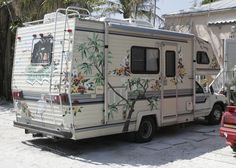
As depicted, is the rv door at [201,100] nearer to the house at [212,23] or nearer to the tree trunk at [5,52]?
the house at [212,23]

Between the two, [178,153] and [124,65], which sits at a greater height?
[124,65]

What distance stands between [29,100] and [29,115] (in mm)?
364

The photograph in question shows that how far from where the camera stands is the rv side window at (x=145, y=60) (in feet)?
33.6

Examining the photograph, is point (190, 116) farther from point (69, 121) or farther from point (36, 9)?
point (36, 9)

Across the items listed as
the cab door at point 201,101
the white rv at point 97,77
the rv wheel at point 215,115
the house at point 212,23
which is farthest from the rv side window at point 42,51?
the house at point 212,23

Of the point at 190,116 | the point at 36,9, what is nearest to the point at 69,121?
the point at 190,116

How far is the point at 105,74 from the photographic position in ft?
30.9

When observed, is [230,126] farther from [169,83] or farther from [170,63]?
[170,63]

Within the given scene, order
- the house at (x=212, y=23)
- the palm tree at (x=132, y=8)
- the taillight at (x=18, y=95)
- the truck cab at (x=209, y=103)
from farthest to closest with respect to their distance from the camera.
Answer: the palm tree at (x=132, y=8), the house at (x=212, y=23), the truck cab at (x=209, y=103), the taillight at (x=18, y=95)

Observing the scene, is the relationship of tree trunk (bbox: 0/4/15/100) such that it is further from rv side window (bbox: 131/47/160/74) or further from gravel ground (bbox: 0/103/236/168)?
rv side window (bbox: 131/47/160/74)

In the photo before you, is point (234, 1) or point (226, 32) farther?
point (234, 1)

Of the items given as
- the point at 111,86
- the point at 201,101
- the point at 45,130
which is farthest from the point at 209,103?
the point at 45,130

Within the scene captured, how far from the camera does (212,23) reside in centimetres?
1767

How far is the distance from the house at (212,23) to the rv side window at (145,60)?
6396 millimetres
